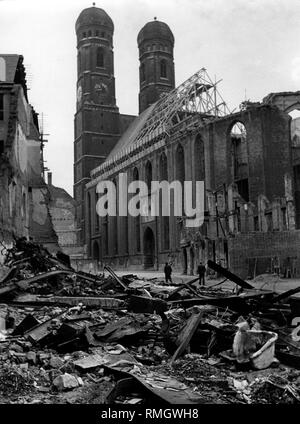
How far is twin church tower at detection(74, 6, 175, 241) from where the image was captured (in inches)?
2621

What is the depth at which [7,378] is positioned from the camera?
16.9 feet

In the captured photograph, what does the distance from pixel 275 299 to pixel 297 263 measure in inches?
612

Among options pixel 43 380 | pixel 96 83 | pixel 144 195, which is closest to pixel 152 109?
pixel 96 83

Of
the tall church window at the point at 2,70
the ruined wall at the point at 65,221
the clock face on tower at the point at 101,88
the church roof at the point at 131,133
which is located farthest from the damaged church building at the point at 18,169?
the clock face on tower at the point at 101,88

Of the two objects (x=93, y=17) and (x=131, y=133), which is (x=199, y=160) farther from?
(x=93, y=17)

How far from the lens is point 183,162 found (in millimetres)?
44656

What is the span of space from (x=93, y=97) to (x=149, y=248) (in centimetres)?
2719

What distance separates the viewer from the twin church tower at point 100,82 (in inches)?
2621

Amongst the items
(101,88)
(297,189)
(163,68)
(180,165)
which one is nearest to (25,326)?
(297,189)

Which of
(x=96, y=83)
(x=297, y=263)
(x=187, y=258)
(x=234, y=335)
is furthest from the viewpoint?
(x=96, y=83)

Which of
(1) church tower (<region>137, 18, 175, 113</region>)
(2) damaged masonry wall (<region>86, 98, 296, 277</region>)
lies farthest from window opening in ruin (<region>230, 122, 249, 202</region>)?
(1) church tower (<region>137, 18, 175, 113</region>)

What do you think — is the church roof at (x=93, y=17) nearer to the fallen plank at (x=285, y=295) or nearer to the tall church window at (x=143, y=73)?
the tall church window at (x=143, y=73)

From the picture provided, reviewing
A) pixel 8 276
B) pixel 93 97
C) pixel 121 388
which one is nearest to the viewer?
pixel 121 388
